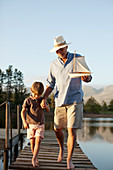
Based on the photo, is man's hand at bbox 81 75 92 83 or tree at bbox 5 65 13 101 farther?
tree at bbox 5 65 13 101

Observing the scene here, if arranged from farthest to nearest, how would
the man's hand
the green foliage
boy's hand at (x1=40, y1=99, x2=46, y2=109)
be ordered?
the green foliage < boy's hand at (x1=40, y1=99, x2=46, y2=109) < the man's hand

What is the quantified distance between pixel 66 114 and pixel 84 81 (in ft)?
1.72

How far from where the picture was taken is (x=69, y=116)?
3.32 metres

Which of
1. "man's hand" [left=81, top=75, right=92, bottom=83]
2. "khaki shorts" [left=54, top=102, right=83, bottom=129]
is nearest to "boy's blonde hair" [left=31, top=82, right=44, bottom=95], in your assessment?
"khaki shorts" [left=54, top=102, right=83, bottom=129]

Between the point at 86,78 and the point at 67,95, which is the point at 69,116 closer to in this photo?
the point at 67,95

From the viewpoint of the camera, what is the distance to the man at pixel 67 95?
10.8ft

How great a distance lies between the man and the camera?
10.8 ft

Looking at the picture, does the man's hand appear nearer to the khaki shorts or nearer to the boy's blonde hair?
the khaki shorts

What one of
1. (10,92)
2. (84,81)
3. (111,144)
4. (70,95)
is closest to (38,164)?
(70,95)

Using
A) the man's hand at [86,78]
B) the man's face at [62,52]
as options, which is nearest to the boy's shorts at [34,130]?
the man's hand at [86,78]

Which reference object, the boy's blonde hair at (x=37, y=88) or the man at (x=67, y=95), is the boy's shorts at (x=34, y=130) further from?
the boy's blonde hair at (x=37, y=88)

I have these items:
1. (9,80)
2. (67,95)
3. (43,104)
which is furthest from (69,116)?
(9,80)

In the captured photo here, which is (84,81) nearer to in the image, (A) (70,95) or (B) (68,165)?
(A) (70,95)

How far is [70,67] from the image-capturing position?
3.40 meters
